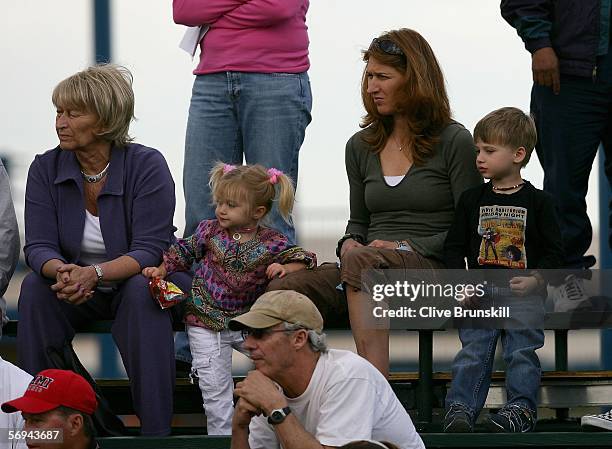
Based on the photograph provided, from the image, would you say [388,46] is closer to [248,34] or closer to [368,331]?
[248,34]

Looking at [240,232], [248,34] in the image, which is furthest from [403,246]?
[248,34]

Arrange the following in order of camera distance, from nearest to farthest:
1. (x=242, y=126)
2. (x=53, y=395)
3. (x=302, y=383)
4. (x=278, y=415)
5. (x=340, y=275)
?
(x=278, y=415), (x=302, y=383), (x=53, y=395), (x=340, y=275), (x=242, y=126)

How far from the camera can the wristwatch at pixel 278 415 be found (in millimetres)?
4266

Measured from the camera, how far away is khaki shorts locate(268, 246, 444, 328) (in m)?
5.22

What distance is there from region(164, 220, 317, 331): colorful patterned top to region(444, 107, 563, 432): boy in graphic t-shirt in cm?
57

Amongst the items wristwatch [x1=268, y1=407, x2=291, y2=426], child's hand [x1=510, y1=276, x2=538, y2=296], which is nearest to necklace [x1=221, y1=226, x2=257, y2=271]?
child's hand [x1=510, y1=276, x2=538, y2=296]

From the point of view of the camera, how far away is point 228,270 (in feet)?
17.2

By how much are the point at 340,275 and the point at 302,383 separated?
3.22 ft

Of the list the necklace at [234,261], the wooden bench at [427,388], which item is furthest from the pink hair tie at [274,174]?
the wooden bench at [427,388]

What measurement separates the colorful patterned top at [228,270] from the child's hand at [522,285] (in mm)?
684

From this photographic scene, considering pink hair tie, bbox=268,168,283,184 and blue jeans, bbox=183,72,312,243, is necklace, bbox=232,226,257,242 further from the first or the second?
blue jeans, bbox=183,72,312,243

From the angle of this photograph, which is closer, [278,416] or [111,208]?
[278,416]

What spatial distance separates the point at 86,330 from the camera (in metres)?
5.38

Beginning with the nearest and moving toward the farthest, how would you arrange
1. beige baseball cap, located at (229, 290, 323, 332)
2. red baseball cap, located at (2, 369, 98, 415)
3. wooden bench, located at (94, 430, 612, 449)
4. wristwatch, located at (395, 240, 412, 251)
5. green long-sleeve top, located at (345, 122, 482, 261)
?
beige baseball cap, located at (229, 290, 323, 332) < red baseball cap, located at (2, 369, 98, 415) < wooden bench, located at (94, 430, 612, 449) < wristwatch, located at (395, 240, 412, 251) < green long-sleeve top, located at (345, 122, 482, 261)
